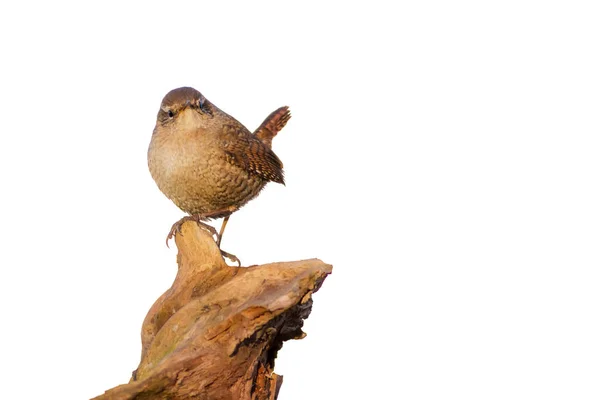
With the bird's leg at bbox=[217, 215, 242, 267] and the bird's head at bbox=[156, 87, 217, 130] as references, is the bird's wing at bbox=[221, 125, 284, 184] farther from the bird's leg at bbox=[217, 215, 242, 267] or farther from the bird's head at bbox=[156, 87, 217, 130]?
the bird's leg at bbox=[217, 215, 242, 267]

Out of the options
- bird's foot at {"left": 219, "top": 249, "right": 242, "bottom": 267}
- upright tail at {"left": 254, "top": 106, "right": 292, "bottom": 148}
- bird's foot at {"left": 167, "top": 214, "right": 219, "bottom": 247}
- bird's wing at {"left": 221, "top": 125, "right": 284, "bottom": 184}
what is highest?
upright tail at {"left": 254, "top": 106, "right": 292, "bottom": 148}

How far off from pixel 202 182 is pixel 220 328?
114 centimetres

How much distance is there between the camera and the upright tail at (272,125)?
668 centimetres

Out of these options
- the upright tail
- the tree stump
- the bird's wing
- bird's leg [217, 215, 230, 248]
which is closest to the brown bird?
the bird's wing

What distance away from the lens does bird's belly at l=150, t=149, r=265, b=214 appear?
566 cm

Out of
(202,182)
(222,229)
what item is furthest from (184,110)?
(222,229)

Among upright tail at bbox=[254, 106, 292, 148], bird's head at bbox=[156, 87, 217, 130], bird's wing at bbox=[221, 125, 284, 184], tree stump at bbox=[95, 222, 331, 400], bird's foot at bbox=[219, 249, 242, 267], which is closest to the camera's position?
tree stump at bbox=[95, 222, 331, 400]

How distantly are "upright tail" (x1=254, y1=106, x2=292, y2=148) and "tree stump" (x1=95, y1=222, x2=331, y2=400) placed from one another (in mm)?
1328

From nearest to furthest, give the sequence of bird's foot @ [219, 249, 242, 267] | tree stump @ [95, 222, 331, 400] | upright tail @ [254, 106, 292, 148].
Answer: tree stump @ [95, 222, 331, 400] < bird's foot @ [219, 249, 242, 267] < upright tail @ [254, 106, 292, 148]

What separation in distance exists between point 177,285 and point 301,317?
0.84m

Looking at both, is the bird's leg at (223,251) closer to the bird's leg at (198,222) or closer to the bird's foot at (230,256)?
the bird's foot at (230,256)

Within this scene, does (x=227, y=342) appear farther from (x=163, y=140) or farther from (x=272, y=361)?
(x=163, y=140)

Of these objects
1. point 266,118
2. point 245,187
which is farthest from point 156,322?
point 266,118

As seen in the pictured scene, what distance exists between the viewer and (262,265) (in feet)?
17.4
